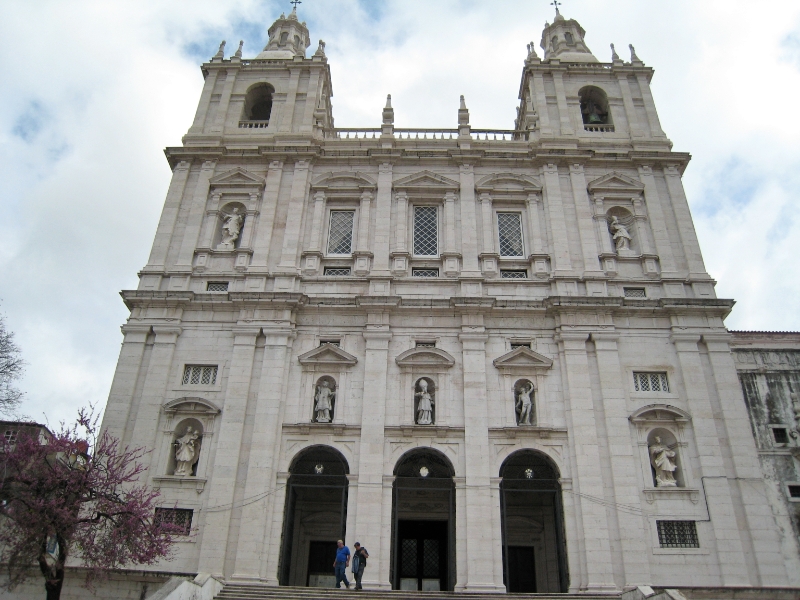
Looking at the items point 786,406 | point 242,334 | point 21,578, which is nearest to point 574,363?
point 786,406

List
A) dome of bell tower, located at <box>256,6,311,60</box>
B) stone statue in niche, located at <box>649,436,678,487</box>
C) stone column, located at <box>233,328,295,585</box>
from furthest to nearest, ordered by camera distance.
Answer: dome of bell tower, located at <box>256,6,311,60</box>, stone statue in niche, located at <box>649,436,678,487</box>, stone column, located at <box>233,328,295,585</box>

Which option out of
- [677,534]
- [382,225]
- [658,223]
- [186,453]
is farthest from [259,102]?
[677,534]

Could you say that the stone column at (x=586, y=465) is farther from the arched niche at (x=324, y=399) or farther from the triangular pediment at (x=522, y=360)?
the arched niche at (x=324, y=399)

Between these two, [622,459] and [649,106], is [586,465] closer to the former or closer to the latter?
[622,459]

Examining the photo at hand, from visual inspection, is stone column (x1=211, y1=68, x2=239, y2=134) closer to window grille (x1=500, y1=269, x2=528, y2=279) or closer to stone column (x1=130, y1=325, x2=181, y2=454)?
stone column (x1=130, y1=325, x2=181, y2=454)

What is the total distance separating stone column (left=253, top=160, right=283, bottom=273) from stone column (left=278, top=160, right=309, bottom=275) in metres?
0.59

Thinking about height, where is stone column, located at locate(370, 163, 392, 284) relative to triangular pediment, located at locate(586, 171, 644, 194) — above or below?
below

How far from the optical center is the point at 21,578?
614 inches

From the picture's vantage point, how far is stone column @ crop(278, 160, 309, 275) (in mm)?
23356

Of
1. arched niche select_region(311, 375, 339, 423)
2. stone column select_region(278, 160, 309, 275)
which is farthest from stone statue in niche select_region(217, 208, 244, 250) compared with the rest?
arched niche select_region(311, 375, 339, 423)

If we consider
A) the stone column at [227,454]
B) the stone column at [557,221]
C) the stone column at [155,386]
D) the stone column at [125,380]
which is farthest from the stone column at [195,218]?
the stone column at [557,221]

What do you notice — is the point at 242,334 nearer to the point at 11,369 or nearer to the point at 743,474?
the point at 11,369

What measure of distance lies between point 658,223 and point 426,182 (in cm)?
895

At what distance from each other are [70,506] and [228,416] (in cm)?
597
